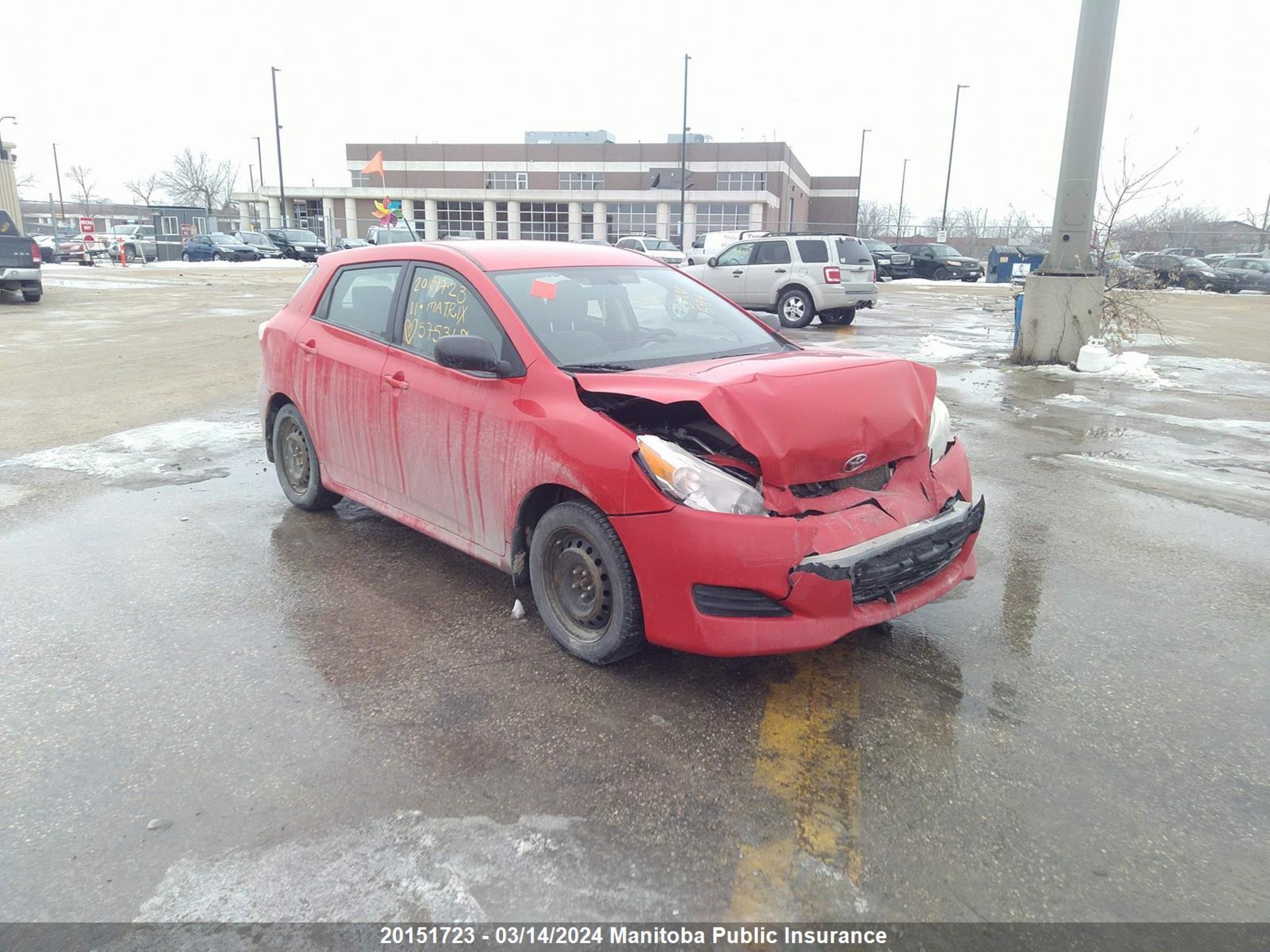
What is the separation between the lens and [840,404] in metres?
3.43

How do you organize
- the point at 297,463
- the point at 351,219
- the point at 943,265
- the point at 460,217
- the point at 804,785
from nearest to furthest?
the point at 804,785 < the point at 297,463 < the point at 943,265 < the point at 351,219 < the point at 460,217

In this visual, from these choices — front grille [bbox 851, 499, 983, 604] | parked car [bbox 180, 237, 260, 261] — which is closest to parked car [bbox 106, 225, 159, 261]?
parked car [bbox 180, 237, 260, 261]

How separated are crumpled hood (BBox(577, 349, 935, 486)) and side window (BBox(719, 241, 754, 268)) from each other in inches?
589

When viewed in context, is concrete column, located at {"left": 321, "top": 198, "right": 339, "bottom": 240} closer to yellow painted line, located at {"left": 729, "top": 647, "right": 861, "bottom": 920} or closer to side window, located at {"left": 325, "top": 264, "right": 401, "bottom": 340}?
side window, located at {"left": 325, "top": 264, "right": 401, "bottom": 340}

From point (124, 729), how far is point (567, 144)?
255ft

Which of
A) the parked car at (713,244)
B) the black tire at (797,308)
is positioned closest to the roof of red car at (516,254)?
the black tire at (797,308)

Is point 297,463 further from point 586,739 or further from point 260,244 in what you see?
point 260,244

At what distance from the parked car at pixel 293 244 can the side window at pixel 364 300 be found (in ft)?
148

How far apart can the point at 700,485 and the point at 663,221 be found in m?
69.6

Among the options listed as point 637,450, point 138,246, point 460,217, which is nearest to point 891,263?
point 138,246

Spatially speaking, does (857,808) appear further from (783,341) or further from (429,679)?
(783,341)

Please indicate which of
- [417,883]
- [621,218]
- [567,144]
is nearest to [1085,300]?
[417,883]

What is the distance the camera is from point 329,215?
72.5 meters

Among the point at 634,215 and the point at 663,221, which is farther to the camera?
the point at 634,215
